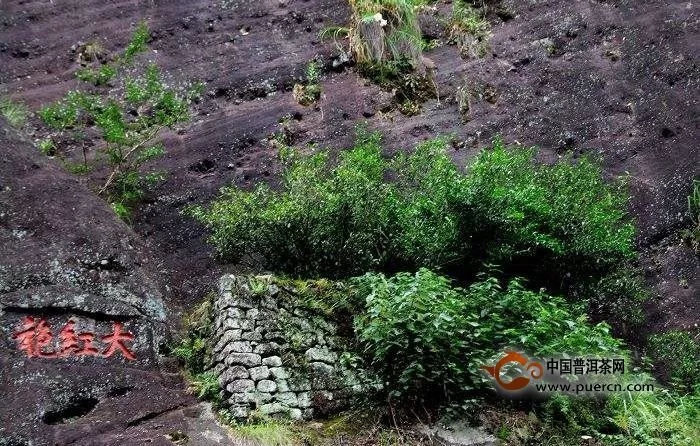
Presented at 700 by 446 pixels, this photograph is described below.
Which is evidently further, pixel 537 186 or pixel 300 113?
pixel 300 113

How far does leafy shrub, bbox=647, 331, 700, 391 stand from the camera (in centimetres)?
696

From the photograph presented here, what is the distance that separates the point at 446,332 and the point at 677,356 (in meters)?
3.62

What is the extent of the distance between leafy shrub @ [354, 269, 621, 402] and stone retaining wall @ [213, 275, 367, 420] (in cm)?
34

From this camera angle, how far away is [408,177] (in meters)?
7.32

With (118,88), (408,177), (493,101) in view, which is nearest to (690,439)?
(408,177)

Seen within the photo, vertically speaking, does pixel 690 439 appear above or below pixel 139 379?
below

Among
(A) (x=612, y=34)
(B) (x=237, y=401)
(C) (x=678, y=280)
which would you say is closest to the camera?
(B) (x=237, y=401)

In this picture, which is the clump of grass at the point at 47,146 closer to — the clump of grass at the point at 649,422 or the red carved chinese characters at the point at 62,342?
the red carved chinese characters at the point at 62,342

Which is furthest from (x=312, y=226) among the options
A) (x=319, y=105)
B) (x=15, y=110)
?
(x=15, y=110)

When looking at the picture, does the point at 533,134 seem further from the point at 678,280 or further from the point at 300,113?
the point at 300,113

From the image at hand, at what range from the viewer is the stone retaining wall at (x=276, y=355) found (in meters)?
5.07

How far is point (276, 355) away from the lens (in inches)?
208

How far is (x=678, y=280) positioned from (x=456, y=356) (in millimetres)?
4285

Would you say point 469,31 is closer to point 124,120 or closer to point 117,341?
point 124,120
